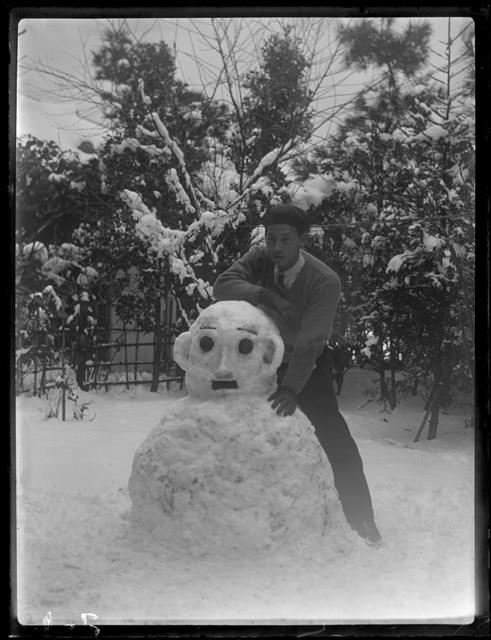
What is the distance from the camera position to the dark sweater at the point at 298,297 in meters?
2.50

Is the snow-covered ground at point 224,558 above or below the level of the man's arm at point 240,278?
below

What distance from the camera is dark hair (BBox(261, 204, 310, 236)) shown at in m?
2.58

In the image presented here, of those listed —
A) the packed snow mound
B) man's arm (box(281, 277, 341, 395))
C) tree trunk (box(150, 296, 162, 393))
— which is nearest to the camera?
the packed snow mound

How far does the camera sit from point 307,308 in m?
2.55

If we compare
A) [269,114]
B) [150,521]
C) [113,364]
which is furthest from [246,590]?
[269,114]

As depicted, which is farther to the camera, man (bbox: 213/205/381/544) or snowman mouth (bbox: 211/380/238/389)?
man (bbox: 213/205/381/544)

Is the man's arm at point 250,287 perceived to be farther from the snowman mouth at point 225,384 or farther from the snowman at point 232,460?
the snowman mouth at point 225,384

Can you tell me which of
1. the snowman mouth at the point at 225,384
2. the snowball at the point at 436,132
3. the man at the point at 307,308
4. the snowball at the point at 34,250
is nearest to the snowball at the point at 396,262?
the man at the point at 307,308

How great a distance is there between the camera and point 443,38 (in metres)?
2.57

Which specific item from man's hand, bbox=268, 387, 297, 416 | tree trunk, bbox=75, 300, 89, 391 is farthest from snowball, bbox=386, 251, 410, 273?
tree trunk, bbox=75, 300, 89, 391

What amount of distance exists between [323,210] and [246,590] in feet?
4.70

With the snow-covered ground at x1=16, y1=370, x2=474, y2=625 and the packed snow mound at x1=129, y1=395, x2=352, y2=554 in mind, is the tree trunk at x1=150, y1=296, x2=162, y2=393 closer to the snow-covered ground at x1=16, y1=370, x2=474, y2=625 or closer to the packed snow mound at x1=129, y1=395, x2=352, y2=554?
the snow-covered ground at x1=16, y1=370, x2=474, y2=625

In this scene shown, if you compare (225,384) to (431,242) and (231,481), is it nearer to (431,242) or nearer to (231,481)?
(231,481)

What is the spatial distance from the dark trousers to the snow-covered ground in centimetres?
5
